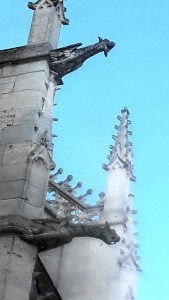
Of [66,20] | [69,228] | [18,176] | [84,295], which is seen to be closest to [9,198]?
[18,176]

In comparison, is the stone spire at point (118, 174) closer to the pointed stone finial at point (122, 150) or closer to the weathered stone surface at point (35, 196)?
the pointed stone finial at point (122, 150)

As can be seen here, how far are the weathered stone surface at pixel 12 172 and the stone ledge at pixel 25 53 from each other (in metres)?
2.04

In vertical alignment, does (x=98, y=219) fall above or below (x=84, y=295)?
above

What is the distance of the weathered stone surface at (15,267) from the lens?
23.8 feet

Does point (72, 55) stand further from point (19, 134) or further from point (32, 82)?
point (19, 134)

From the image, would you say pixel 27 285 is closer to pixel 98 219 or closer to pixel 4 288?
pixel 4 288

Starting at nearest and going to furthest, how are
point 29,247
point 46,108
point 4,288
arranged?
point 4,288, point 29,247, point 46,108

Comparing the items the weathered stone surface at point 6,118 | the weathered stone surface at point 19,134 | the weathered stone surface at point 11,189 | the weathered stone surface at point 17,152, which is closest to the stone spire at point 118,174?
the weathered stone surface at point 6,118

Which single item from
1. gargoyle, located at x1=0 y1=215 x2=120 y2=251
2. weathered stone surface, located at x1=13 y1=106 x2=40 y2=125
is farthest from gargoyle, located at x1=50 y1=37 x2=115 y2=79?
gargoyle, located at x1=0 y1=215 x2=120 y2=251

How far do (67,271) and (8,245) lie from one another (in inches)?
200

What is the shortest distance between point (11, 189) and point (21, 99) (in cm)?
162

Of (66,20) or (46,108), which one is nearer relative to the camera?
(46,108)

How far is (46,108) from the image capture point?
9.45 meters

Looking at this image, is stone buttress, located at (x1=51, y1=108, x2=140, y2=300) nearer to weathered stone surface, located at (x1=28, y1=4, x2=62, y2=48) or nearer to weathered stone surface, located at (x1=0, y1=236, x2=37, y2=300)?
weathered stone surface, located at (x1=28, y1=4, x2=62, y2=48)
